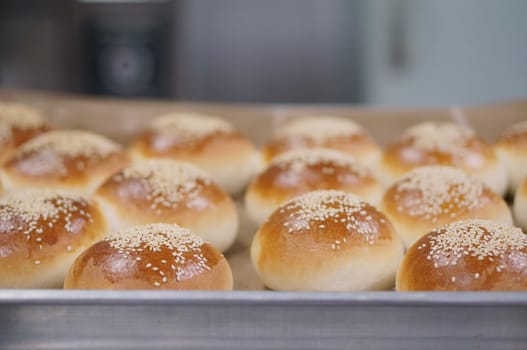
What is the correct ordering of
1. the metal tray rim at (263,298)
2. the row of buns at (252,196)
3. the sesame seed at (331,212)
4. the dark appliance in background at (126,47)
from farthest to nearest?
the dark appliance in background at (126,47), the sesame seed at (331,212), the row of buns at (252,196), the metal tray rim at (263,298)

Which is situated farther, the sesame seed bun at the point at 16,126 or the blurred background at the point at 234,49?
the blurred background at the point at 234,49

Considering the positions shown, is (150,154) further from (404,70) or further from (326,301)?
(404,70)

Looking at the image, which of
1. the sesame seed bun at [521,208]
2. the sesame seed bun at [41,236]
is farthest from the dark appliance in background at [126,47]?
the sesame seed bun at [521,208]

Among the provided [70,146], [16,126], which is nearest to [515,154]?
[70,146]

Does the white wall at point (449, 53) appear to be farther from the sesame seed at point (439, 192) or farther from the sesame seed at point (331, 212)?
the sesame seed at point (331, 212)

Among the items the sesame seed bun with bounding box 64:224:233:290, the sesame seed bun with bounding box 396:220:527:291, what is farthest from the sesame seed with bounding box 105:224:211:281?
the sesame seed bun with bounding box 396:220:527:291

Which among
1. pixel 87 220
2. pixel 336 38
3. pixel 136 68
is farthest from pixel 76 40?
pixel 87 220

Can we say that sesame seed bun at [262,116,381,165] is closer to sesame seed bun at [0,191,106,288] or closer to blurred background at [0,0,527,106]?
sesame seed bun at [0,191,106,288]
